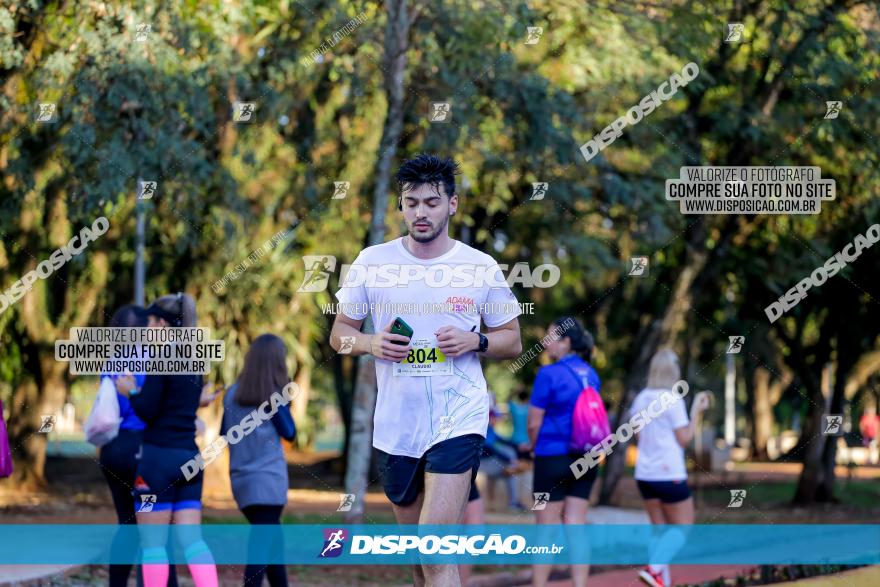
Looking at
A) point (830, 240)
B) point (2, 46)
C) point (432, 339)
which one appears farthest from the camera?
point (830, 240)

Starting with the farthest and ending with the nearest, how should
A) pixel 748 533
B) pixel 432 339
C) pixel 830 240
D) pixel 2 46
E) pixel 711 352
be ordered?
pixel 711 352
pixel 830 240
pixel 748 533
pixel 2 46
pixel 432 339

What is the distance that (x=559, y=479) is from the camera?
29.6ft

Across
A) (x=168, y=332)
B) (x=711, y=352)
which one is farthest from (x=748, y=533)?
(x=711, y=352)

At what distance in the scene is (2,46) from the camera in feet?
40.1

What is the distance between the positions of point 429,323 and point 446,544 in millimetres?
935

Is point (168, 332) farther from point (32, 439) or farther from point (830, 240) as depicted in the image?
point (32, 439)

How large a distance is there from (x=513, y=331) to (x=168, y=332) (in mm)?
3716

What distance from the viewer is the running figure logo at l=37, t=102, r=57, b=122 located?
12531 millimetres
